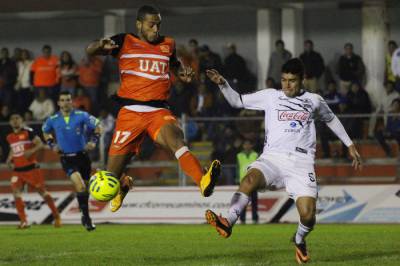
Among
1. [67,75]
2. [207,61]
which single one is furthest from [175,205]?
[67,75]

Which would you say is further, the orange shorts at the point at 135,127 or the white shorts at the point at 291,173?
the orange shorts at the point at 135,127

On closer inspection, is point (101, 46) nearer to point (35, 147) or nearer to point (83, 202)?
point (83, 202)

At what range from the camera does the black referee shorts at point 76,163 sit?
764 inches

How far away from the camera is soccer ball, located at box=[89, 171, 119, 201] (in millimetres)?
11133

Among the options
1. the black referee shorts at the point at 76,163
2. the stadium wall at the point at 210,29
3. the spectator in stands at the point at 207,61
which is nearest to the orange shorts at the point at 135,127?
the black referee shorts at the point at 76,163

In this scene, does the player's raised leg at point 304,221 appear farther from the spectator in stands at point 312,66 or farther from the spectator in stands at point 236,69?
the spectator in stands at point 236,69

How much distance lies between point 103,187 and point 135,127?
855 mm

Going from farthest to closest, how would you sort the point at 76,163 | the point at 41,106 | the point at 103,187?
the point at 41,106
the point at 76,163
the point at 103,187

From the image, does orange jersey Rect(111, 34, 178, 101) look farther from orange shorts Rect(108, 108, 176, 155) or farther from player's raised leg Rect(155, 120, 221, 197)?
player's raised leg Rect(155, 120, 221, 197)

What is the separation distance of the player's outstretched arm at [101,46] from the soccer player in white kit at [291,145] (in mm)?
1161

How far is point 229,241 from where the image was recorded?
48.5ft

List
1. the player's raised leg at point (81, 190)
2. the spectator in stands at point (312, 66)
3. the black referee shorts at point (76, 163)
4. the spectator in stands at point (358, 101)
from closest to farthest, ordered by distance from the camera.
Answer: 1. the player's raised leg at point (81, 190)
2. the black referee shorts at point (76, 163)
3. the spectator in stands at point (358, 101)
4. the spectator in stands at point (312, 66)

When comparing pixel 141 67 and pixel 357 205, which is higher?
pixel 141 67

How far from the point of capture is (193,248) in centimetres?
1343
